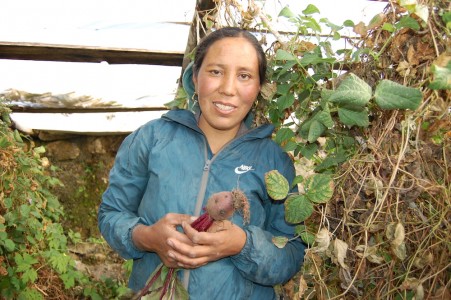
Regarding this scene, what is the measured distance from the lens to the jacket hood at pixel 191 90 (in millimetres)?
1946

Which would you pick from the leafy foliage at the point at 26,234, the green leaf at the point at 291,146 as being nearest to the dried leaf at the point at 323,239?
the green leaf at the point at 291,146

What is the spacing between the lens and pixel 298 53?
6.17 ft

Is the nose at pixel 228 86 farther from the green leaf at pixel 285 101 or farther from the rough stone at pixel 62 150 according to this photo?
the rough stone at pixel 62 150

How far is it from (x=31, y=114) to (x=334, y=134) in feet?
9.51

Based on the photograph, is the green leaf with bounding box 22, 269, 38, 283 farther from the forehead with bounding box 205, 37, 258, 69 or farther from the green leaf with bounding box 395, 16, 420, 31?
the green leaf with bounding box 395, 16, 420, 31

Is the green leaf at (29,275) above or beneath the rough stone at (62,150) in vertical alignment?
beneath

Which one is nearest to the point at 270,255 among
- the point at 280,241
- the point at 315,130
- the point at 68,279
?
the point at 280,241

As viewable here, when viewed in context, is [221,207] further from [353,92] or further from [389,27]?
[389,27]

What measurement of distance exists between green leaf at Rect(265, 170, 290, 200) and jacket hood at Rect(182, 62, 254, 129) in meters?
0.36

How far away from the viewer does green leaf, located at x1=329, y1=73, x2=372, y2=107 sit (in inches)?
57.1

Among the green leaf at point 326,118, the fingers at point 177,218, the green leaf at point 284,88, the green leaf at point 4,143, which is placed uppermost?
the green leaf at point 284,88

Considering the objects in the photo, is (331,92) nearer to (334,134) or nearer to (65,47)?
(334,134)

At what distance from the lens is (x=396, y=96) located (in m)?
1.41

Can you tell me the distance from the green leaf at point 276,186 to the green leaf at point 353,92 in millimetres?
282
